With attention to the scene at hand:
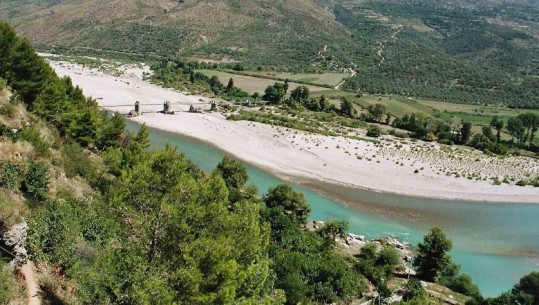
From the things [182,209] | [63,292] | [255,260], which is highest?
[182,209]

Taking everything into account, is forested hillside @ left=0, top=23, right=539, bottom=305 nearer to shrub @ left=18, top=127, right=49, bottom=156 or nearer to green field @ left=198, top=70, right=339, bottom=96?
shrub @ left=18, top=127, right=49, bottom=156

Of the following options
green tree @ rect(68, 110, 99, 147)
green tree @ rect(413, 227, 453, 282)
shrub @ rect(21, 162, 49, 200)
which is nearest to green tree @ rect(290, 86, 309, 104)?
green tree @ rect(68, 110, 99, 147)

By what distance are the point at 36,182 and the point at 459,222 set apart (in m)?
40.5

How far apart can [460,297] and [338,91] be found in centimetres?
9535

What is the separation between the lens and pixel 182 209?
14883 millimetres

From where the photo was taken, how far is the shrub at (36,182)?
69.1ft

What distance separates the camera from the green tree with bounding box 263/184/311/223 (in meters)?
40.4

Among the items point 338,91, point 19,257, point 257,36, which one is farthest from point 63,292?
point 257,36

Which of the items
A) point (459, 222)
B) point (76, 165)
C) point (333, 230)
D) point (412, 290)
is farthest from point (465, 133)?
point (76, 165)

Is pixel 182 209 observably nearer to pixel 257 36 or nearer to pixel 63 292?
pixel 63 292

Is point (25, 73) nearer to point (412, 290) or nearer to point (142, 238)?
point (142, 238)

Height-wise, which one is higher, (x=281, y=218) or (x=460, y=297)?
(x=281, y=218)

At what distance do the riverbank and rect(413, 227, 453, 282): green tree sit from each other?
65.3 feet

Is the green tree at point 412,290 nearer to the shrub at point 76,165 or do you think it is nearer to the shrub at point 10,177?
the shrub at point 76,165
